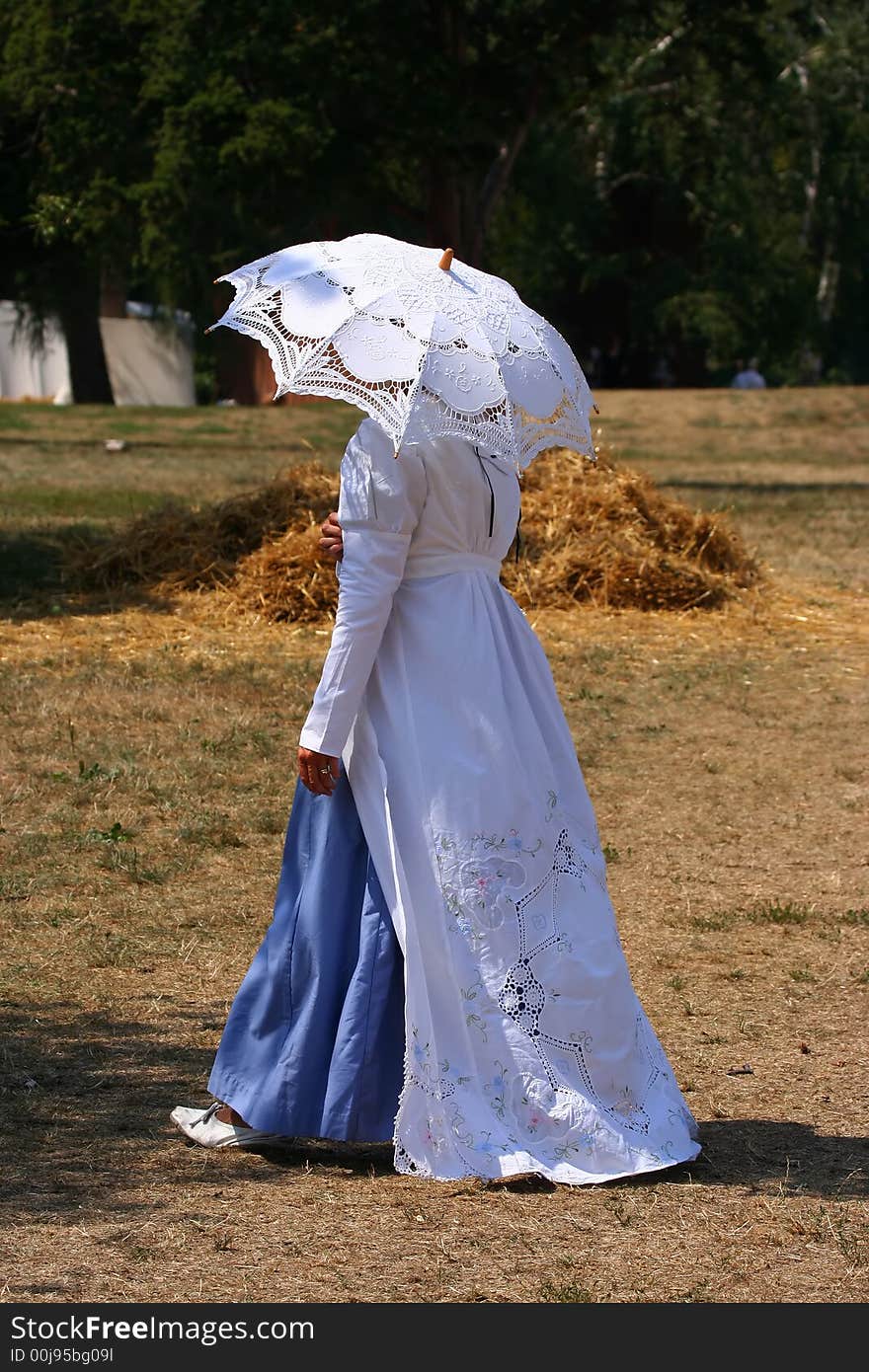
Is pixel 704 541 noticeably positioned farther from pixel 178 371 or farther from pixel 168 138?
pixel 178 371

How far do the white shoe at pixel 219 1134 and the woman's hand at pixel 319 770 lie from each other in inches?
33.0

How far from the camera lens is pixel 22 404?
34.4m

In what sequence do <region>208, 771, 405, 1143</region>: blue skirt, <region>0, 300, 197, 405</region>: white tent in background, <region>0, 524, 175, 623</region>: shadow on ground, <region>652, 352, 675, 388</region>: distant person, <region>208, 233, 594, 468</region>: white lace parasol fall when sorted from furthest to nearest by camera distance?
<region>652, 352, 675, 388</region>: distant person → <region>0, 300, 197, 405</region>: white tent in background → <region>0, 524, 175, 623</region>: shadow on ground → <region>208, 771, 405, 1143</region>: blue skirt → <region>208, 233, 594, 468</region>: white lace parasol

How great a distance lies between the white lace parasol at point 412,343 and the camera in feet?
12.9

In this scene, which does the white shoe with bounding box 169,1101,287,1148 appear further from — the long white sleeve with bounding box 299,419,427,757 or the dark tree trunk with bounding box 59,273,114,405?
the dark tree trunk with bounding box 59,273,114,405

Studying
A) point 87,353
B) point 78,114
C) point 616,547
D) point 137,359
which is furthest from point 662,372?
point 616,547

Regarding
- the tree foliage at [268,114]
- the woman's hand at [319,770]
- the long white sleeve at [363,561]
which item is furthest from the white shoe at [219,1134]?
the tree foliage at [268,114]

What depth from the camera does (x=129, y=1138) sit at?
4.48 metres

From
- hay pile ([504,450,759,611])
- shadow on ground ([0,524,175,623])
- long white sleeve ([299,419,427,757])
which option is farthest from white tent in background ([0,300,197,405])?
long white sleeve ([299,419,427,757])

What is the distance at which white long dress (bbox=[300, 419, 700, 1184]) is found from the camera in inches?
161

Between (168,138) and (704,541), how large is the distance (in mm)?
11332

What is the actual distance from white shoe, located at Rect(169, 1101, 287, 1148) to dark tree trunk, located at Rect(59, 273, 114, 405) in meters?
33.7

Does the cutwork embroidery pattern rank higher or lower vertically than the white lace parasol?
lower

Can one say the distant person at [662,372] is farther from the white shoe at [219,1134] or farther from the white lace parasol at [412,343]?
the white shoe at [219,1134]
